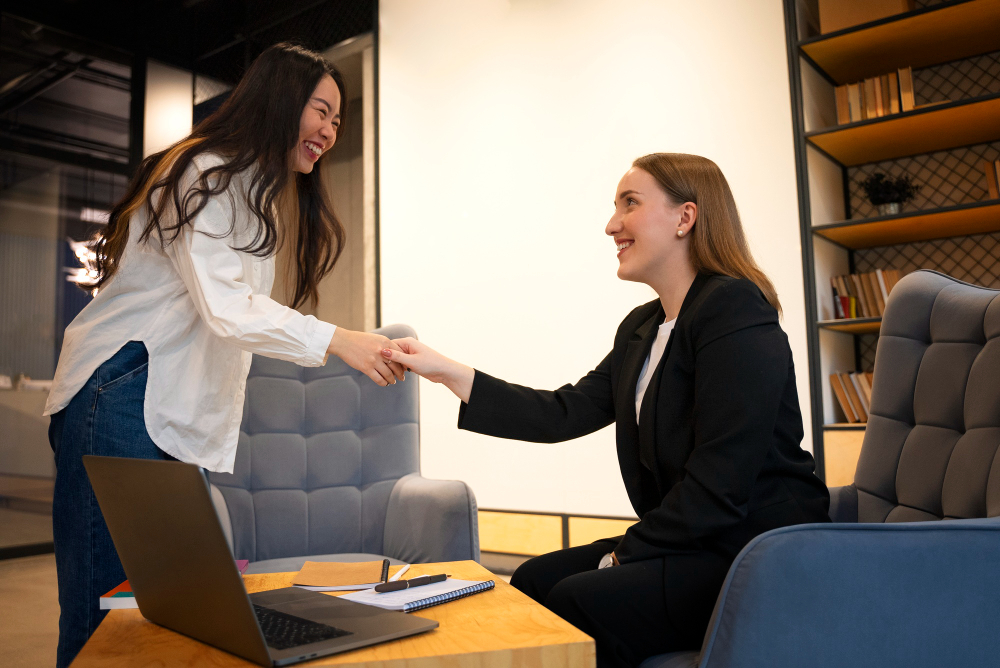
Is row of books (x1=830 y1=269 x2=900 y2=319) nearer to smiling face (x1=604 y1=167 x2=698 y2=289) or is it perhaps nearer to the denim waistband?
smiling face (x1=604 y1=167 x2=698 y2=289)

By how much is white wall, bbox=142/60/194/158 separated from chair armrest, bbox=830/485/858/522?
4.72m

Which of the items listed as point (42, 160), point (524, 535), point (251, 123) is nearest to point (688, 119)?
point (524, 535)

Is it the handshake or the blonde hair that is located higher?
the blonde hair

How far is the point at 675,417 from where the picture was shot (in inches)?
52.6

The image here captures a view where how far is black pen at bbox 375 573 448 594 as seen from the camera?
1074 millimetres

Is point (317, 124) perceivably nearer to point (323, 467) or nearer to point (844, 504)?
point (323, 467)

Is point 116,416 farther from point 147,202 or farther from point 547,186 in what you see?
point 547,186

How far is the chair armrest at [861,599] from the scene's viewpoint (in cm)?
90

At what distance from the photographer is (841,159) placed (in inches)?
130

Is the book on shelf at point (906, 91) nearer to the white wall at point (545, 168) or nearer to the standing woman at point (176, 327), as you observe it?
the white wall at point (545, 168)

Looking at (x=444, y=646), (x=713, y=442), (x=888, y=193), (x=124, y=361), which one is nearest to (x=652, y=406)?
(x=713, y=442)

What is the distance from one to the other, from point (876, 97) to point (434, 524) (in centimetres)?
250

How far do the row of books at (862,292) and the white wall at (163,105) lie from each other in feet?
13.7

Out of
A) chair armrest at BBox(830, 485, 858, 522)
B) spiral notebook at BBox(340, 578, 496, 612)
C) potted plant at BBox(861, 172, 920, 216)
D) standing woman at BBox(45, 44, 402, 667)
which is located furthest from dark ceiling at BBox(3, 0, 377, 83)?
spiral notebook at BBox(340, 578, 496, 612)
